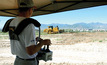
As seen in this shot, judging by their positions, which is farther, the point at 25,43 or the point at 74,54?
the point at 74,54

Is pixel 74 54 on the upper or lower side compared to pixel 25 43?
lower

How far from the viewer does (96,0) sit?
111 inches

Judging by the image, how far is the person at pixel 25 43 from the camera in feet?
4.66

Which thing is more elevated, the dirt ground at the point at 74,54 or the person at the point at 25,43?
the person at the point at 25,43

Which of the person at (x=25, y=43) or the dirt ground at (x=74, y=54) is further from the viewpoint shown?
the dirt ground at (x=74, y=54)

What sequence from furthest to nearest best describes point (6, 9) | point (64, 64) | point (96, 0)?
point (64, 64)
point (6, 9)
point (96, 0)

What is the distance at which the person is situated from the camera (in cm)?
142

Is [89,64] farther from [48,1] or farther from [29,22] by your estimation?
[29,22]

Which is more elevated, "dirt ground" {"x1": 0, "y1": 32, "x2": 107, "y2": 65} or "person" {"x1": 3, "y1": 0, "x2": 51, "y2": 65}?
"person" {"x1": 3, "y1": 0, "x2": 51, "y2": 65}

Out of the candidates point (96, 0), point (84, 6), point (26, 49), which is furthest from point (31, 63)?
point (84, 6)

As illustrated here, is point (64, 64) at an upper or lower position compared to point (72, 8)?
lower

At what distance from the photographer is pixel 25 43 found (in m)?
1.43

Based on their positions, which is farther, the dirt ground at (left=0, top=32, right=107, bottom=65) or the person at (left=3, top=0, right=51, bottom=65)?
the dirt ground at (left=0, top=32, right=107, bottom=65)

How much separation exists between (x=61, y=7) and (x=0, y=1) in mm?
1303
